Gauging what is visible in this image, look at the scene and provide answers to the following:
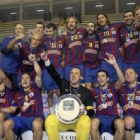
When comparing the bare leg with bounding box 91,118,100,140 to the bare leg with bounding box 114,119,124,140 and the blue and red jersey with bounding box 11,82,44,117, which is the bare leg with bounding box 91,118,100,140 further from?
the blue and red jersey with bounding box 11,82,44,117

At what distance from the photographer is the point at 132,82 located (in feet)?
11.8

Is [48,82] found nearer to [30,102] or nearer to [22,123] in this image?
[30,102]

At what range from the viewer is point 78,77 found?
3.53 meters

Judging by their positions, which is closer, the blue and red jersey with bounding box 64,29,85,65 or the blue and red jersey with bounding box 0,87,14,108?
the blue and red jersey with bounding box 0,87,14,108

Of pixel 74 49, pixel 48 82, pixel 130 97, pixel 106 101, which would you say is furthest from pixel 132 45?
pixel 48 82

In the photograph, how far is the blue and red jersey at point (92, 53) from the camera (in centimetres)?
439

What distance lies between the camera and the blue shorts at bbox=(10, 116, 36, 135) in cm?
344

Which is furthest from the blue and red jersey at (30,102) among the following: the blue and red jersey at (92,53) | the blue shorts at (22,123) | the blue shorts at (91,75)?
the blue and red jersey at (92,53)

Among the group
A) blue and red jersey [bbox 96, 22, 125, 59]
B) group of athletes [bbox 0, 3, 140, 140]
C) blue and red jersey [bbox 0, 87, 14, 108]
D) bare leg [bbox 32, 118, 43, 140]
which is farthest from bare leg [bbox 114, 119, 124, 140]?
blue and red jersey [bbox 0, 87, 14, 108]

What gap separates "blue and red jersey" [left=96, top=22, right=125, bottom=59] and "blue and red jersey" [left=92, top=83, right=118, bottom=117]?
83 cm

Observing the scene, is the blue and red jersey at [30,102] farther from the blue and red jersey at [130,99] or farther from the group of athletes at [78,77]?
the blue and red jersey at [130,99]

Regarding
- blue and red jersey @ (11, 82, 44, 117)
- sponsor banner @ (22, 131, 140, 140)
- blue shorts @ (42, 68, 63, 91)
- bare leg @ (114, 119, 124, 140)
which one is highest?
blue shorts @ (42, 68, 63, 91)

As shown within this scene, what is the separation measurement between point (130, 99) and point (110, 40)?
115cm

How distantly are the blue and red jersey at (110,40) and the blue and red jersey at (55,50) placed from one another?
64 cm
